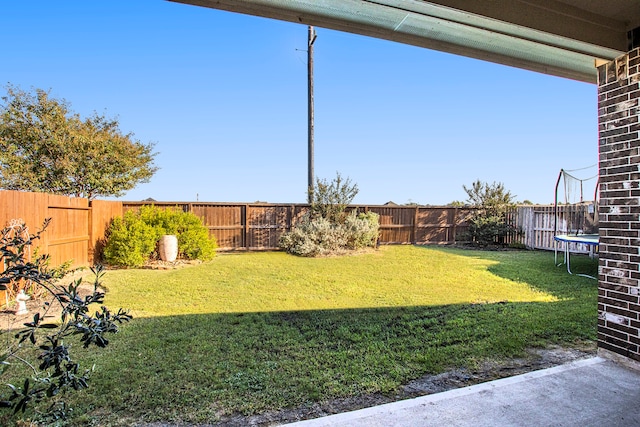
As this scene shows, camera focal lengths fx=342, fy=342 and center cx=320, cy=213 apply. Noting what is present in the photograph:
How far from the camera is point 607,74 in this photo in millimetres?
2812

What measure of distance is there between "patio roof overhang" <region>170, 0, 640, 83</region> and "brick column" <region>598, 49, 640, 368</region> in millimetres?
274

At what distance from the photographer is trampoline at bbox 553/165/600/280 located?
7410mm

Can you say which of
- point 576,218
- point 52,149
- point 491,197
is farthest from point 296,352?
point 52,149

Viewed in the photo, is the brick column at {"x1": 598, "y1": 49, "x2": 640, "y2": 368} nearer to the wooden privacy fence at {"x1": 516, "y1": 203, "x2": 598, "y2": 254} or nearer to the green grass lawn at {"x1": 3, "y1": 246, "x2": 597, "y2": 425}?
the green grass lawn at {"x1": 3, "y1": 246, "x2": 597, "y2": 425}

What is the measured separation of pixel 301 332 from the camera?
384 centimetres

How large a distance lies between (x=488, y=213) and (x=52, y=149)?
638 inches

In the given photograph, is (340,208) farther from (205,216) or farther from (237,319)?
(237,319)

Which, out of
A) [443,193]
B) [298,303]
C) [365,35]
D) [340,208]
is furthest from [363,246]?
[365,35]

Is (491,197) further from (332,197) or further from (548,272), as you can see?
(332,197)

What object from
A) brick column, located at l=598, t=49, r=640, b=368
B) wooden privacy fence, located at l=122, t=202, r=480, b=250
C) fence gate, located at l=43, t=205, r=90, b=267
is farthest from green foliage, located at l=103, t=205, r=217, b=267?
brick column, located at l=598, t=49, r=640, b=368

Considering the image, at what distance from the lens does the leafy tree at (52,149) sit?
39.5 ft

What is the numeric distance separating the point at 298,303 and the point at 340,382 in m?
2.64

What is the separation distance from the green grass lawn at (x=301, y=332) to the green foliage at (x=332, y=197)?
392 centimetres

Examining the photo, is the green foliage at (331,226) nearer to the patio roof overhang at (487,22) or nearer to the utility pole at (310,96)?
the utility pole at (310,96)
